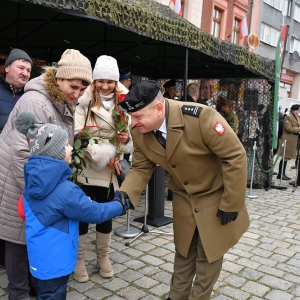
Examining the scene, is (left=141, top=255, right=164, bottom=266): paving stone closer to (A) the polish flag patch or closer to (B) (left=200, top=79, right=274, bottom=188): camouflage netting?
(A) the polish flag patch

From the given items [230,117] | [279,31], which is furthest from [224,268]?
[279,31]

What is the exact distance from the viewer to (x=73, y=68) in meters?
2.46

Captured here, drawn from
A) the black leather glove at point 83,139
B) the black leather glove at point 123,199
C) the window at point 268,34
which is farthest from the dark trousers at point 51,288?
the window at point 268,34

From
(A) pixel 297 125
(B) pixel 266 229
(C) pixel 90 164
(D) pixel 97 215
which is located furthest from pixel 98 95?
(A) pixel 297 125

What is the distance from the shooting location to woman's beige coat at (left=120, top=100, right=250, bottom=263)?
2.23m

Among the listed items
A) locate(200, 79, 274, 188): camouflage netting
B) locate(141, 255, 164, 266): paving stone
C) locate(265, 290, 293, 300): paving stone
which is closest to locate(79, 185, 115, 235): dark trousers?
locate(141, 255, 164, 266): paving stone

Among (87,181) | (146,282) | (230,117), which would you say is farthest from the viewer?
(230,117)

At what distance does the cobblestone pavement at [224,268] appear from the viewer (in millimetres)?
3127

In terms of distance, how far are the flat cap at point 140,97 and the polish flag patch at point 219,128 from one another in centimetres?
42

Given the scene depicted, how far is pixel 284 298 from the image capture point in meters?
3.16

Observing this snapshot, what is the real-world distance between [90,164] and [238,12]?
21.6 metres

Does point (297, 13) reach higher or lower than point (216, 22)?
higher

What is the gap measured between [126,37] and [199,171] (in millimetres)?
4871

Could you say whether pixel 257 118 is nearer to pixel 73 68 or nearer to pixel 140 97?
pixel 73 68
